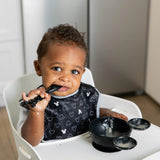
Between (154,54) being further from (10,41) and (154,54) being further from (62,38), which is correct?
(62,38)

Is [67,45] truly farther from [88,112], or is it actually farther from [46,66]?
[88,112]

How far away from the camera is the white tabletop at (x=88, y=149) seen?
A: 37.1 inches

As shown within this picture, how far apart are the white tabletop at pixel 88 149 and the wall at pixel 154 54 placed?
134cm

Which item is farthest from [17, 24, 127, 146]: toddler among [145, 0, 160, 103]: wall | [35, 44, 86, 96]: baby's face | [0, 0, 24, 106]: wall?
[145, 0, 160, 103]: wall

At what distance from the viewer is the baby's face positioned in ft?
3.21

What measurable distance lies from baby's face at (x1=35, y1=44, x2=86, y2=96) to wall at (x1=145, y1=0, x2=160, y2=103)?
4.61ft

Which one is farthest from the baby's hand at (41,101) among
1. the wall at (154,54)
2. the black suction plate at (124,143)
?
the wall at (154,54)

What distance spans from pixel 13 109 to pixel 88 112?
0.93 feet

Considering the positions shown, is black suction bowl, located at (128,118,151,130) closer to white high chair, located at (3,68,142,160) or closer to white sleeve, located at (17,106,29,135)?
white high chair, located at (3,68,142,160)

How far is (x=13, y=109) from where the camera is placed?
1.22 meters

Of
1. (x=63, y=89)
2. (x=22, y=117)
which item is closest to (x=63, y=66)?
(x=63, y=89)

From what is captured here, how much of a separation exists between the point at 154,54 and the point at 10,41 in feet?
3.29

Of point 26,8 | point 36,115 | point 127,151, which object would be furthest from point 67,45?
point 26,8

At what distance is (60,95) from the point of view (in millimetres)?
1049
